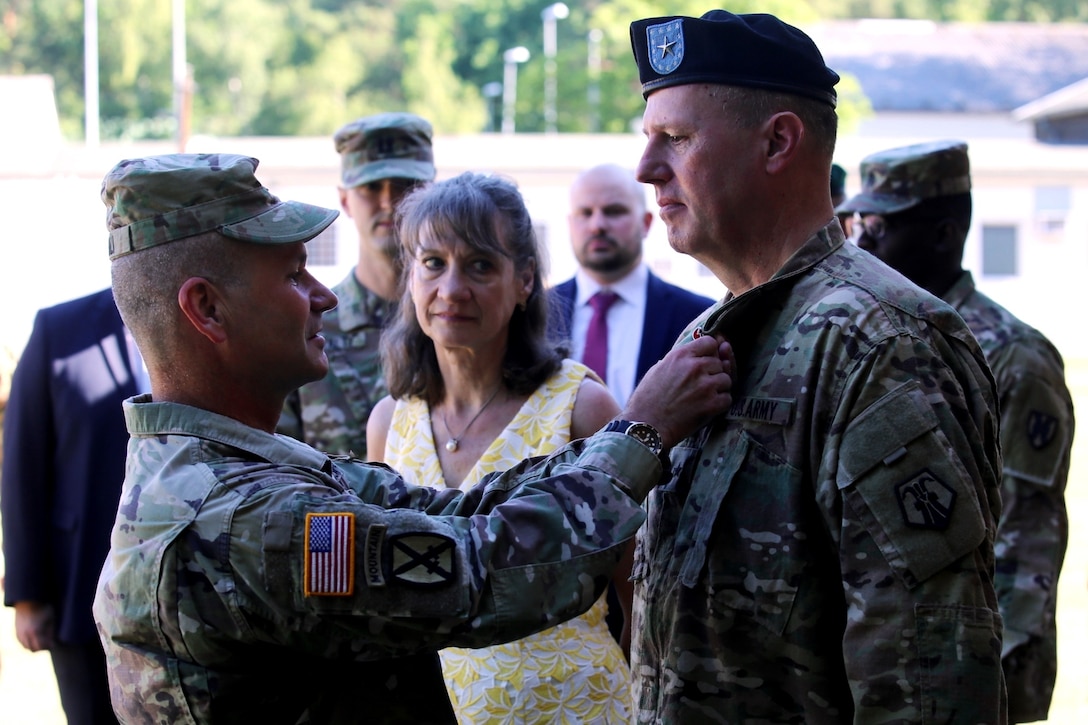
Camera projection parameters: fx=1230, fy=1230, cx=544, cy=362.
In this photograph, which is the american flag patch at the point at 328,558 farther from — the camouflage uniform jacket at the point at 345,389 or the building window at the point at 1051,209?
the building window at the point at 1051,209

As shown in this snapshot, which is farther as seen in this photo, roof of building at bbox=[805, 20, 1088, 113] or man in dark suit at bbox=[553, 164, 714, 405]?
roof of building at bbox=[805, 20, 1088, 113]

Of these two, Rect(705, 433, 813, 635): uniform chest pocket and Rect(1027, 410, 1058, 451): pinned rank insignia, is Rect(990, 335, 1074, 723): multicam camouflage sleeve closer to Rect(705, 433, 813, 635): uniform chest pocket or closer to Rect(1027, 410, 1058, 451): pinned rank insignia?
Rect(1027, 410, 1058, 451): pinned rank insignia

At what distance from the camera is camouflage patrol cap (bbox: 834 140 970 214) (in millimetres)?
4418

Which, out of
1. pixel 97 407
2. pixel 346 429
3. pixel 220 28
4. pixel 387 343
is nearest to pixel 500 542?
pixel 387 343

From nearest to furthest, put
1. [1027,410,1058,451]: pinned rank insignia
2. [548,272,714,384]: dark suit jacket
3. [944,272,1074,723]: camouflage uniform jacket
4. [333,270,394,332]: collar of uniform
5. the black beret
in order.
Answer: the black beret
[944,272,1074,723]: camouflage uniform jacket
[1027,410,1058,451]: pinned rank insignia
[333,270,394,332]: collar of uniform
[548,272,714,384]: dark suit jacket

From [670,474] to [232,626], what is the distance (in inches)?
35.8

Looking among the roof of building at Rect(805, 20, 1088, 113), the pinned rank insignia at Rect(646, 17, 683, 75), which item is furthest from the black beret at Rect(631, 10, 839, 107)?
the roof of building at Rect(805, 20, 1088, 113)

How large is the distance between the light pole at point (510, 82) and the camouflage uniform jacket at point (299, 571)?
45.2m

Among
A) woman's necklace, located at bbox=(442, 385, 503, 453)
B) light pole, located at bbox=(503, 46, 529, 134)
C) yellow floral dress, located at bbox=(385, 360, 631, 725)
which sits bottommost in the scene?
yellow floral dress, located at bbox=(385, 360, 631, 725)

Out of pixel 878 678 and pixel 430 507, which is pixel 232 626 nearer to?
pixel 430 507

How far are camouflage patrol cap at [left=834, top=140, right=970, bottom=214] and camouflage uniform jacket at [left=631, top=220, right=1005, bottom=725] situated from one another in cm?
211

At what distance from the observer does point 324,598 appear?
200cm

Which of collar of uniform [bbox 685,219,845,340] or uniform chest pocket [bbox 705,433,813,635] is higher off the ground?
collar of uniform [bbox 685,219,845,340]

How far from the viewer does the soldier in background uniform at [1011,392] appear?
4.12 metres
